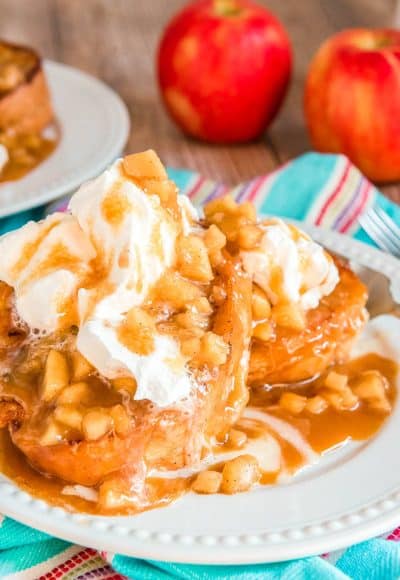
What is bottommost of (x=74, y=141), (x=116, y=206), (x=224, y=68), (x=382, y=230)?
(x=74, y=141)

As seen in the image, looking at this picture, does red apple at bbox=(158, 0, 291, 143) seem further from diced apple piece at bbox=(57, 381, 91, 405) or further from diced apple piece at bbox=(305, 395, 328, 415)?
diced apple piece at bbox=(57, 381, 91, 405)

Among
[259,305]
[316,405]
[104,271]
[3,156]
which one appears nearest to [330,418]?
[316,405]

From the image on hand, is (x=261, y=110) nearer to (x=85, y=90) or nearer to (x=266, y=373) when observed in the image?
(x=85, y=90)

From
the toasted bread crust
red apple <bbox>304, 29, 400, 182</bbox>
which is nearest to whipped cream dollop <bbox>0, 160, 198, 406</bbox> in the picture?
the toasted bread crust

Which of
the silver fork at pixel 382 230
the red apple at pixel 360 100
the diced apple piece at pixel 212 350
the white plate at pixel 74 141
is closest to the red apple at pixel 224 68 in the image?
the red apple at pixel 360 100

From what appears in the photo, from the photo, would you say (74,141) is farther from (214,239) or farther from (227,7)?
(214,239)

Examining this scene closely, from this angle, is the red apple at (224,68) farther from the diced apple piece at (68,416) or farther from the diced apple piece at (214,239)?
the diced apple piece at (68,416)
